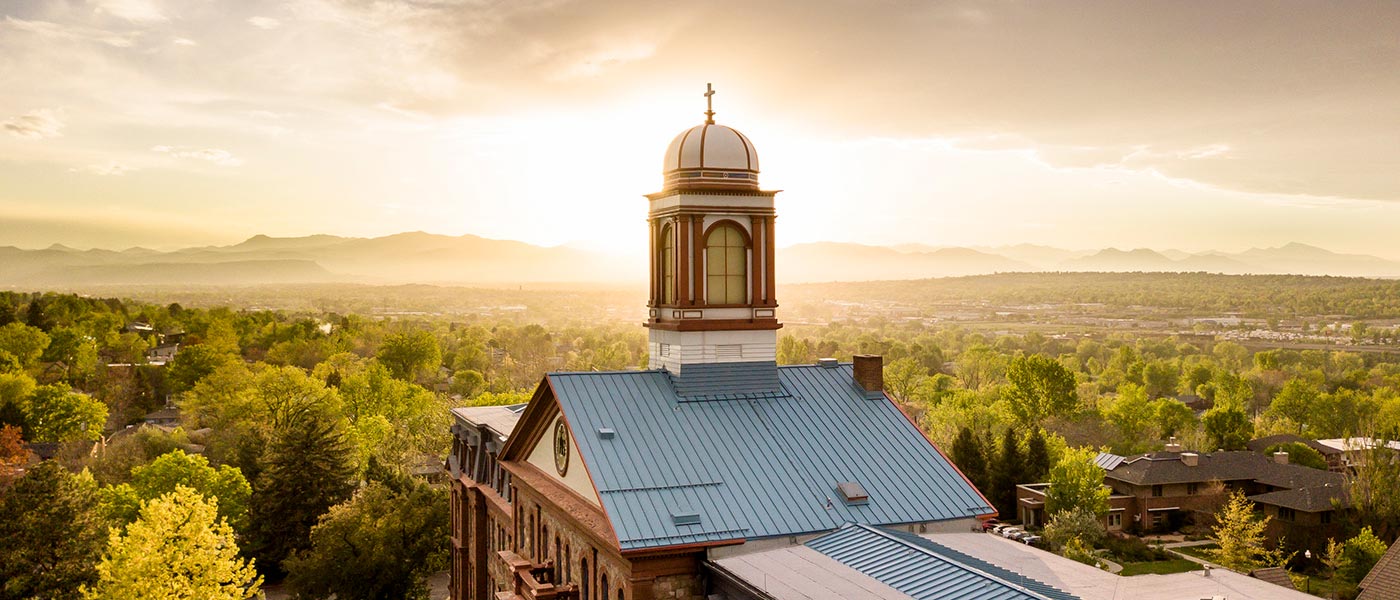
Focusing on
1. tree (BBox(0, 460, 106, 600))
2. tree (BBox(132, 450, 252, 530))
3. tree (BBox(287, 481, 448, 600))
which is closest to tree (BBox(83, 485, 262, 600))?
tree (BBox(0, 460, 106, 600))

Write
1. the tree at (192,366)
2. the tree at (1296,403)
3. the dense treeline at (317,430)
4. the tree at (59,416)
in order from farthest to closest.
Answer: the tree at (1296,403), the tree at (192,366), the tree at (59,416), the dense treeline at (317,430)

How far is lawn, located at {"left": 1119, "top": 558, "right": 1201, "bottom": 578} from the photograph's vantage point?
51812 mm

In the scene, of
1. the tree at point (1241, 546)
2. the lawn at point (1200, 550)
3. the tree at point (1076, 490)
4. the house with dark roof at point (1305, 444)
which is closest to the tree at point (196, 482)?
the tree at point (1076, 490)

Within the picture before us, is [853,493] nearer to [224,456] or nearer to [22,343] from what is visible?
[224,456]

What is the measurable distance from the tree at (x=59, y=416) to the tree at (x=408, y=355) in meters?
41.5

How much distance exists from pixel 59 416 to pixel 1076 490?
258 ft

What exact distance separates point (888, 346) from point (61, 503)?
155027mm

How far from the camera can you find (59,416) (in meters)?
78.2

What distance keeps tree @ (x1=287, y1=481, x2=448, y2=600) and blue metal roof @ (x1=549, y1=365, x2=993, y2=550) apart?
23.0 meters

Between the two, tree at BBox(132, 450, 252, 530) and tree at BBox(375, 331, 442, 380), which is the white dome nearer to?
tree at BBox(132, 450, 252, 530)

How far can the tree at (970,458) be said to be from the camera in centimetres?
6738

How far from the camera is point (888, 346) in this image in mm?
179625

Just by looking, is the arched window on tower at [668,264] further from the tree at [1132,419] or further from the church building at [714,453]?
the tree at [1132,419]

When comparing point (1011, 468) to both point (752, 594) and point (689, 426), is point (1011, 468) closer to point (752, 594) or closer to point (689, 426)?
point (689, 426)
